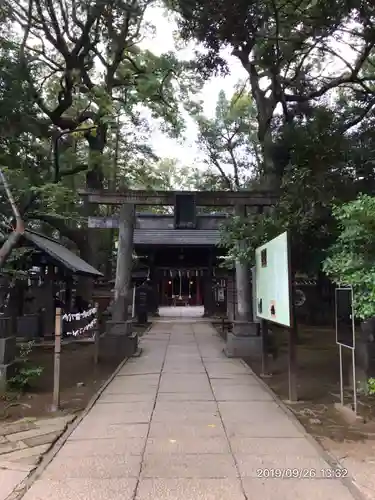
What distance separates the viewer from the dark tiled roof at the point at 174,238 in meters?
22.7

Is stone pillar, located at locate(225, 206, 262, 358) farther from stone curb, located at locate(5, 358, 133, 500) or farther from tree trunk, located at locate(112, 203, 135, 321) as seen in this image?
stone curb, located at locate(5, 358, 133, 500)

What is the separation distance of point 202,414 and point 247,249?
3730mm

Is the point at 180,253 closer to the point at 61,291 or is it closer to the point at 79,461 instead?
the point at 61,291

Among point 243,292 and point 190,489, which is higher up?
point 243,292

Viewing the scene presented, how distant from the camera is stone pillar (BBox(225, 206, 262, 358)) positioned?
447 inches

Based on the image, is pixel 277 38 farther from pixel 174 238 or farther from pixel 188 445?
pixel 174 238

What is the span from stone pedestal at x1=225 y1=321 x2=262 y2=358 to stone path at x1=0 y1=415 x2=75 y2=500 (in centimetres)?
582

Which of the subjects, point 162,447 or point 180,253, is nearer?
point 162,447

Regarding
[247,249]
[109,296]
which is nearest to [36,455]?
[247,249]

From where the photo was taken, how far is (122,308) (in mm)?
11797

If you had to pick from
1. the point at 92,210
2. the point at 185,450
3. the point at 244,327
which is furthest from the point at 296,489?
the point at 92,210

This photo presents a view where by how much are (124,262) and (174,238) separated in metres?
11.1

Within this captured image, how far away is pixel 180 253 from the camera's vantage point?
2527 cm

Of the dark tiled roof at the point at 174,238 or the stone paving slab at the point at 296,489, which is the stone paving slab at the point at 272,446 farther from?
the dark tiled roof at the point at 174,238
